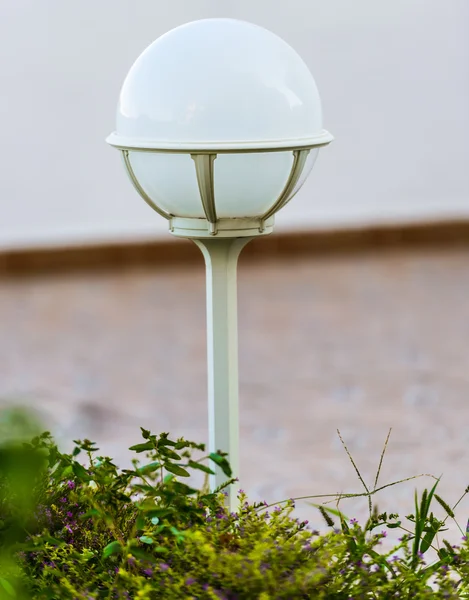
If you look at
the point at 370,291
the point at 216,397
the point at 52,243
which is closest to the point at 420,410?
the point at 370,291

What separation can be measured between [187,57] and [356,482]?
1646 mm

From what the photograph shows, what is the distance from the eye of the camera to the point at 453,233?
17.5ft

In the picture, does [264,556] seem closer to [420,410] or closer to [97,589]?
[97,589]

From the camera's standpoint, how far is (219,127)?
125 cm

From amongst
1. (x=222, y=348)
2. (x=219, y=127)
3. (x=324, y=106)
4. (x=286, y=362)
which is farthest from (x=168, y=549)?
(x=324, y=106)

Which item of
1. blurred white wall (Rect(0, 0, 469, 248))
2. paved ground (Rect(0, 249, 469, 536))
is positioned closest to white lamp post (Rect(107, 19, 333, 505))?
paved ground (Rect(0, 249, 469, 536))

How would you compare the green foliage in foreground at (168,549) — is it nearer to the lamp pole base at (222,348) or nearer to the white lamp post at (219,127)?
the lamp pole base at (222,348)

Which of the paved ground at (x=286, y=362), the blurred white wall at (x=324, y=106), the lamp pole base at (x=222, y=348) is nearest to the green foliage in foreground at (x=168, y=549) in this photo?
the lamp pole base at (x=222, y=348)

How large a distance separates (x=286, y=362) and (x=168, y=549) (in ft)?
8.20

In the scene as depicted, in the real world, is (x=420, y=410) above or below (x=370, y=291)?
below

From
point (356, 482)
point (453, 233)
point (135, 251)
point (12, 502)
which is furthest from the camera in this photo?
point (453, 233)

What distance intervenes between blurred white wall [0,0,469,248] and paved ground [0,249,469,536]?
0.31m

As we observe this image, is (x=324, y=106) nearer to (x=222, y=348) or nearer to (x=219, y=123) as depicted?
(x=222, y=348)

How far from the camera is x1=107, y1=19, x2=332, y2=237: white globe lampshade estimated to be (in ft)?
4.10
